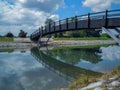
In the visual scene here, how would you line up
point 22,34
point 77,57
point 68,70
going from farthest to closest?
point 22,34 → point 77,57 → point 68,70

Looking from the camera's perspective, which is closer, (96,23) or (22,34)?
(96,23)

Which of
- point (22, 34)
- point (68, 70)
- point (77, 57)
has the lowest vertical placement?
point (77, 57)

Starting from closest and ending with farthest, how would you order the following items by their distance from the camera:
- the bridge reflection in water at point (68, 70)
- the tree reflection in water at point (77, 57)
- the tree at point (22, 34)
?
1. the bridge reflection in water at point (68, 70)
2. the tree reflection in water at point (77, 57)
3. the tree at point (22, 34)

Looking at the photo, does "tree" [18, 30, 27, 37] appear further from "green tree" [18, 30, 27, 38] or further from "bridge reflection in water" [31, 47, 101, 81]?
"bridge reflection in water" [31, 47, 101, 81]

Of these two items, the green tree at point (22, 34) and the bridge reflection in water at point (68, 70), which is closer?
the bridge reflection in water at point (68, 70)

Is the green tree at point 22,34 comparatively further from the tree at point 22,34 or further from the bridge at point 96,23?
the bridge at point 96,23

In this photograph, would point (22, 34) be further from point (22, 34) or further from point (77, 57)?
point (77, 57)

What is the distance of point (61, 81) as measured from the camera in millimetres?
13367

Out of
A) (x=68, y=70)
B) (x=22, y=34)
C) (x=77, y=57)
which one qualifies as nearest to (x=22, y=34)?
(x=22, y=34)

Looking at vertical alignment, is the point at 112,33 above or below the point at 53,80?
above

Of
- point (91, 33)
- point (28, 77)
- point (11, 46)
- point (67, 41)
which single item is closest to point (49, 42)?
point (67, 41)

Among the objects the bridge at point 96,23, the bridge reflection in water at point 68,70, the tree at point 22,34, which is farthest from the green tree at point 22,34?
the bridge reflection in water at point 68,70

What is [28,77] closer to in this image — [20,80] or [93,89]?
[20,80]

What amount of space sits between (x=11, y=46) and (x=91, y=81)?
4198 cm
